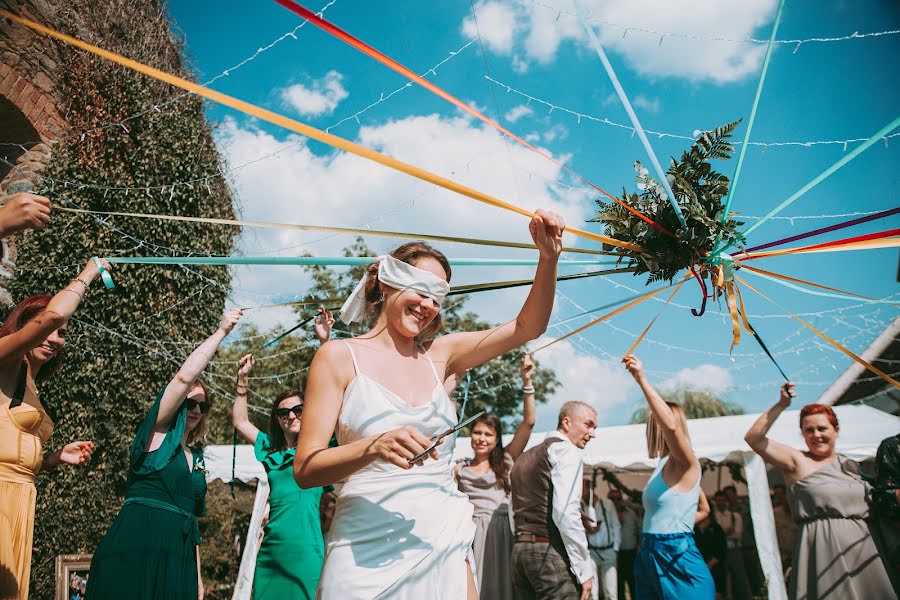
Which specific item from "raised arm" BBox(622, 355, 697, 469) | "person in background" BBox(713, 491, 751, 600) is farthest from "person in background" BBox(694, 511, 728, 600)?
"raised arm" BBox(622, 355, 697, 469)

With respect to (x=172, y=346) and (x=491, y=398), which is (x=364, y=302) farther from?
(x=491, y=398)

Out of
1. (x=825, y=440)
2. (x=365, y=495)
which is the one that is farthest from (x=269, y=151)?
(x=825, y=440)

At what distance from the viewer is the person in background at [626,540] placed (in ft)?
28.9

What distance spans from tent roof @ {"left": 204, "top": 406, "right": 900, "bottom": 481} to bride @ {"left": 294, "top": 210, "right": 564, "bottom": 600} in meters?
5.30

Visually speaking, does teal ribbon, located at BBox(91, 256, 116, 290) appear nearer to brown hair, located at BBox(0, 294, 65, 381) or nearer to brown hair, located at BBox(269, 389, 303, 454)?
brown hair, located at BBox(0, 294, 65, 381)

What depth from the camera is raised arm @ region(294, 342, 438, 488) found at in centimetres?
155

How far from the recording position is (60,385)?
8227 millimetres

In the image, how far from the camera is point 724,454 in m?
7.47

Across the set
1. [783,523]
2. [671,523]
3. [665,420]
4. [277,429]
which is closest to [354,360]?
[277,429]

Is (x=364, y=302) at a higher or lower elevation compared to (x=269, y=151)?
lower

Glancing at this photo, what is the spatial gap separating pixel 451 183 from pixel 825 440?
13.7ft

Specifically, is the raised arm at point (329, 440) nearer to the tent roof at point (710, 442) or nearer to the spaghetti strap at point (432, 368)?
the spaghetti strap at point (432, 368)

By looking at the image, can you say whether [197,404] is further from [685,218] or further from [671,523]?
[671,523]

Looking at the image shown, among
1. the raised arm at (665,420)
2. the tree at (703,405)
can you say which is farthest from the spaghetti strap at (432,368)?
the tree at (703,405)
